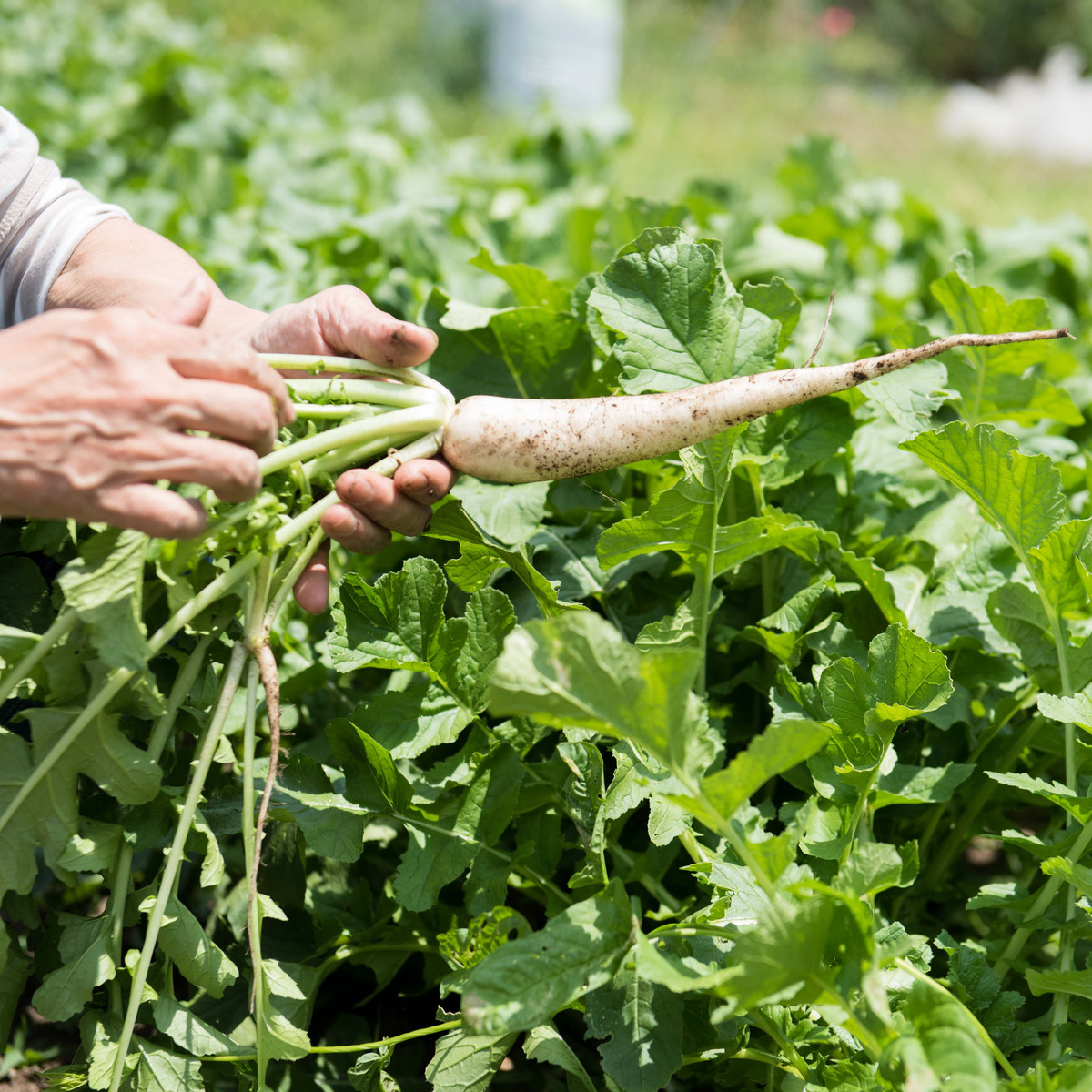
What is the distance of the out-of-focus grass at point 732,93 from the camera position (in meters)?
7.75

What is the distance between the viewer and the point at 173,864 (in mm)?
1380

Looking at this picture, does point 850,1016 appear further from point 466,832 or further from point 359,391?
point 359,391

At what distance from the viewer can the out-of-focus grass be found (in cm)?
775

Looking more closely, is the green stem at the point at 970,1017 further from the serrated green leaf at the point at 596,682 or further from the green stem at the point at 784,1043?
the serrated green leaf at the point at 596,682

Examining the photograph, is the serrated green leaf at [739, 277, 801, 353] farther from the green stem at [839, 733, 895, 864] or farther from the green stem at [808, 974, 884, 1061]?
the green stem at [808, 974, 884, 1061]

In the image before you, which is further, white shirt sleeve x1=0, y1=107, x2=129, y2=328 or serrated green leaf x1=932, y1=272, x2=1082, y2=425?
serrated green leaf x1=932, y1=272, x2=1082, y2=425

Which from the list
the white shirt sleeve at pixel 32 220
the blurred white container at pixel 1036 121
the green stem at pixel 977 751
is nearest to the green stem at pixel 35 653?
the white shirt sleeve at pixel 32 220

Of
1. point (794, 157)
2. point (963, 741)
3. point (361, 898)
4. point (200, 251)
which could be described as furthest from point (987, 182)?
point (361, 898)

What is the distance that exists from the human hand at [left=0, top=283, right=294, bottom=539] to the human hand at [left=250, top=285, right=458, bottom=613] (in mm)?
273

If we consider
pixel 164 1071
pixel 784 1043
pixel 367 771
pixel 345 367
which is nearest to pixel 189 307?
pixel 345 367

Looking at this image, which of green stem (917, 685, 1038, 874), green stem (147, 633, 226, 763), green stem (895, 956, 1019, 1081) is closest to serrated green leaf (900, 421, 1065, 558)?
green stem (917, 685, 1038, 874)

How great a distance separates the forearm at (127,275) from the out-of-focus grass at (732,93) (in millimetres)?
3944

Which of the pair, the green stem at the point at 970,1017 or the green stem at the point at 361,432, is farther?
the green stem at the point at 361,432

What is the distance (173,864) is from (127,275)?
3.18 ft
